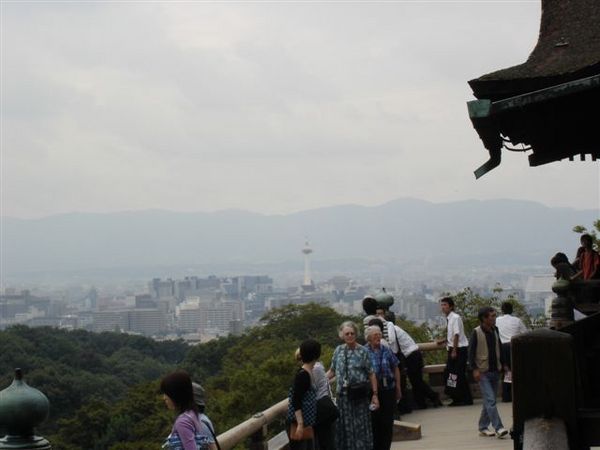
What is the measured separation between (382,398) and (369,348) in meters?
0.50

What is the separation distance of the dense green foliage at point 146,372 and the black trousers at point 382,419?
1228 cm

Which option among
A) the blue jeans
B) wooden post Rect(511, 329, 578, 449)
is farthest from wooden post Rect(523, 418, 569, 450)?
the blue jeans

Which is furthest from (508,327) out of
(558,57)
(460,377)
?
(558,57)

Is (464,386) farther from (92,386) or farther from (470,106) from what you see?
(92,386)

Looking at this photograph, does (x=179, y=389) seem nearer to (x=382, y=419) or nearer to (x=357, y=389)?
(x=357, y=389)

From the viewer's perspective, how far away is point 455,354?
622 inches

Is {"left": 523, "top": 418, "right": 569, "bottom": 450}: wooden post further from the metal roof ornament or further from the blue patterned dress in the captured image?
the blue patterned dress

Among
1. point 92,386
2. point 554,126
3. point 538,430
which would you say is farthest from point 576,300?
point 92,386

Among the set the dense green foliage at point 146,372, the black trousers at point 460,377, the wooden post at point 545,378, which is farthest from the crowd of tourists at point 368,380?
the dense green foliage at point 146,372

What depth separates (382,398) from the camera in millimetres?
11539

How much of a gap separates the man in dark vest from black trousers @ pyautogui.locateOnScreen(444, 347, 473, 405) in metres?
1.79

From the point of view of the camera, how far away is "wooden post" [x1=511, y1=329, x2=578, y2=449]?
6.05 meters

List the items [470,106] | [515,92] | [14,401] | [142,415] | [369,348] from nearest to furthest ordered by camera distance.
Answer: [14,401]
[470,106]
[515,92]
[369,348]
[142,415]

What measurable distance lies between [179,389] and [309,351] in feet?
10.8
